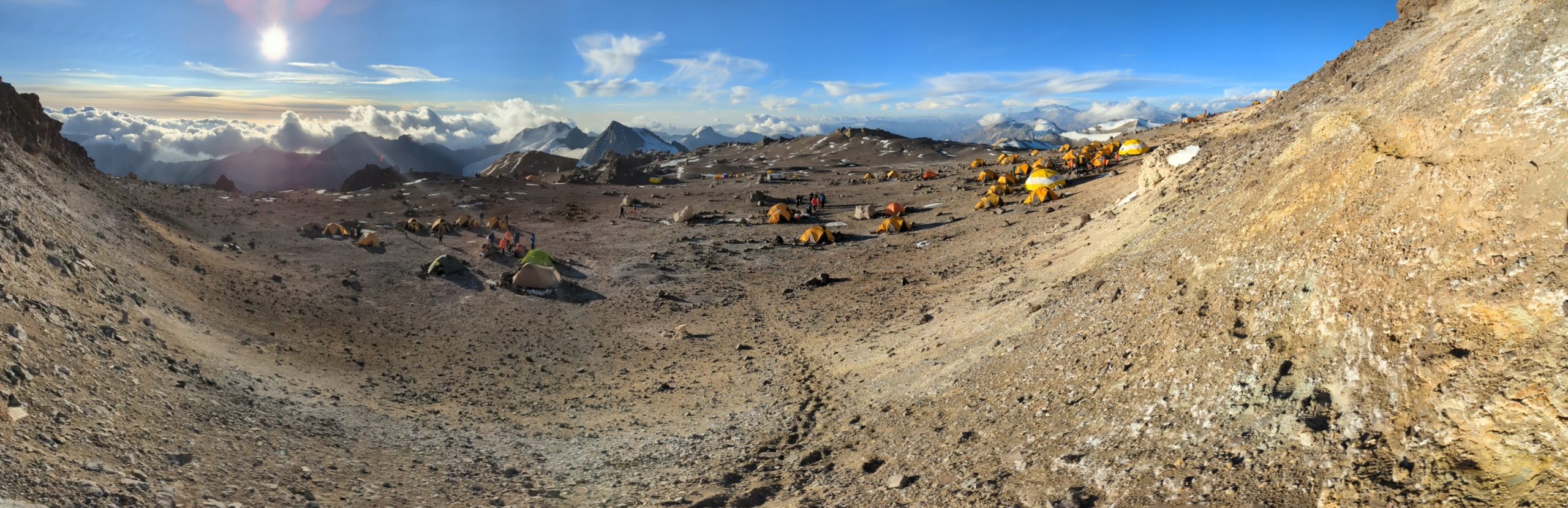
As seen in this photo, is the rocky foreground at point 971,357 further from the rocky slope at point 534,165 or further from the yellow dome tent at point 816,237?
the rocky slope at point 534,165

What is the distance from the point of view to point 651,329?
24406mm

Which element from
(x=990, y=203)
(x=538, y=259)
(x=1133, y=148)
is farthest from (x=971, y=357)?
(x=1133, y=148)

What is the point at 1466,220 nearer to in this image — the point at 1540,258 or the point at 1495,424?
the point at 1540,258

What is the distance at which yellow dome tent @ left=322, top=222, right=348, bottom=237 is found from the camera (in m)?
36.5

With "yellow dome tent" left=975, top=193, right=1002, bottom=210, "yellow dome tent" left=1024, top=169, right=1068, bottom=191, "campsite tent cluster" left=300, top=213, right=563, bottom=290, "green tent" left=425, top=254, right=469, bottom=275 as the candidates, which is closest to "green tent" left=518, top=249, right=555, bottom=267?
"campsite tent cluster" left=300, top=213, right=563, bottom=290

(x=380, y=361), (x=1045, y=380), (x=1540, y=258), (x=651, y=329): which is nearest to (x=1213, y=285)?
(x=1045, y=380)

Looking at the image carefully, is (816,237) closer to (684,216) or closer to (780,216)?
(780,216)

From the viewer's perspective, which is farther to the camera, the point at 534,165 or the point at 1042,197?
the point at 534,165

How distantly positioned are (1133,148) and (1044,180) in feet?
54.6

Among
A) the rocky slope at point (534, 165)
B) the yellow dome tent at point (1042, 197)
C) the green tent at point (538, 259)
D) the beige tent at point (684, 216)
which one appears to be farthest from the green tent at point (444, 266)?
the rocky slope at point (534, 165)

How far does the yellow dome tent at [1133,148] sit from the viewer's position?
54.3m

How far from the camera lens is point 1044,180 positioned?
144 ft

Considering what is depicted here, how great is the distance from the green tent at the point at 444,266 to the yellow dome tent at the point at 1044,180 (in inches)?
1340

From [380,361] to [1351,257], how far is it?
2333 cm
